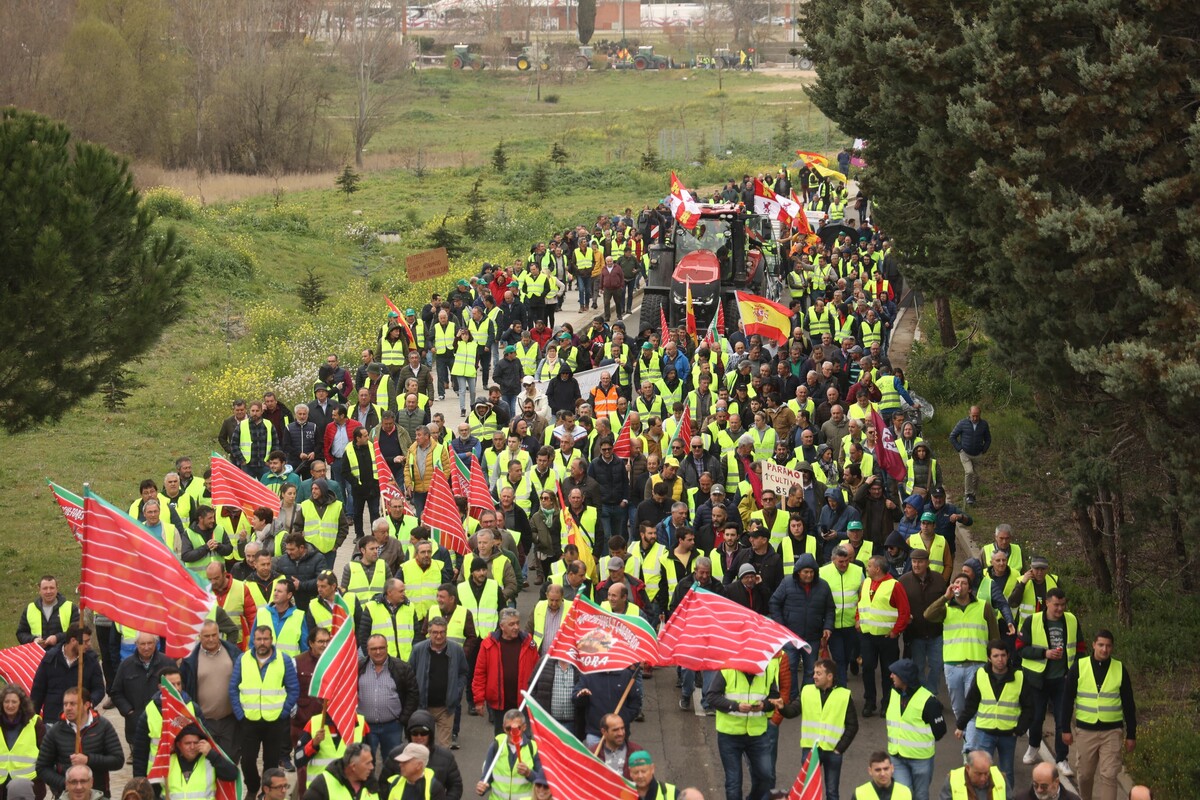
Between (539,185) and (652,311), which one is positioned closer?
(652,311)

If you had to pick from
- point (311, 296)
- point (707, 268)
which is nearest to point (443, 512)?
point (707, 268)

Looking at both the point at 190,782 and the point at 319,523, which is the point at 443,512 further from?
the point at 190,782

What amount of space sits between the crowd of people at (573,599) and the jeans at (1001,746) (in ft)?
0.07

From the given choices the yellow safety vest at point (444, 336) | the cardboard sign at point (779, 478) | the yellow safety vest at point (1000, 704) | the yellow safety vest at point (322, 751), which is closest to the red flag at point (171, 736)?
the yellow safety vest at point (322, 751)

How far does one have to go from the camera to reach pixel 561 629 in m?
12.3

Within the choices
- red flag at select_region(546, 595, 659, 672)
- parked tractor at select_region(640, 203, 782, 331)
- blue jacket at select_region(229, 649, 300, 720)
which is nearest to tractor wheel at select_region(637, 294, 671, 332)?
parked tractor at select_region(640, 203, 782, 331)

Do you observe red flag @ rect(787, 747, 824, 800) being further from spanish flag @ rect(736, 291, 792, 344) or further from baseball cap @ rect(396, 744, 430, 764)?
spanish flag @ rect(736, 291, 792, 344)

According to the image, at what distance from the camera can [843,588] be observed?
14.3m

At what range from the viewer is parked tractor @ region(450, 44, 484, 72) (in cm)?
12320

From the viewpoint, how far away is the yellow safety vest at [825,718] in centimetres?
1159

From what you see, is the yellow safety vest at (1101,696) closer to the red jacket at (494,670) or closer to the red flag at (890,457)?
the red jacket at (494,670)

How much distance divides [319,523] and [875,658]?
5.34 m

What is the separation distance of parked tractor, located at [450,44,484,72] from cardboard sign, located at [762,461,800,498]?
10840 centimetres

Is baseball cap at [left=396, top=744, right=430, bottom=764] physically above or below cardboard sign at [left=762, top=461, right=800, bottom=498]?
above
